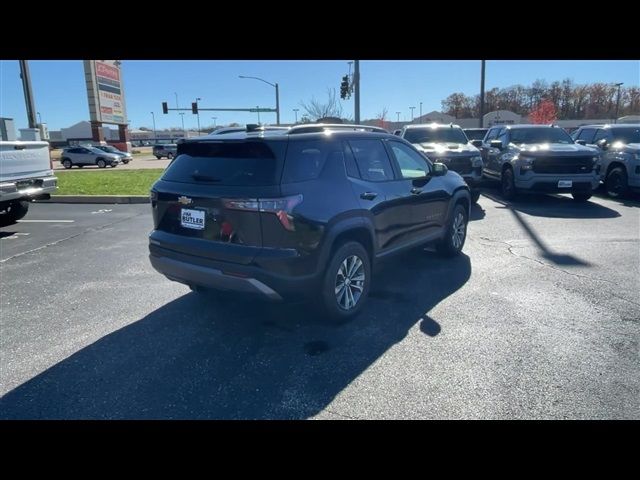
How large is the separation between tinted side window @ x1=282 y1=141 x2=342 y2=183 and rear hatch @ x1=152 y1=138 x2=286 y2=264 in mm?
84

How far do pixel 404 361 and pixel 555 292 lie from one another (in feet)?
8.13

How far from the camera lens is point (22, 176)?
8188 millimetres

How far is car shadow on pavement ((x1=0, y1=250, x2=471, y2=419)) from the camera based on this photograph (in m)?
2.82

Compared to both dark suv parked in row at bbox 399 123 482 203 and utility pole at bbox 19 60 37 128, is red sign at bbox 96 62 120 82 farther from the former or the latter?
dark suv parked in row at bbox 399 123 482 203

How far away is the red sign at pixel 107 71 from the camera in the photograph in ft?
124

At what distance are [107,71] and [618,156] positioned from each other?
4194 centimetres

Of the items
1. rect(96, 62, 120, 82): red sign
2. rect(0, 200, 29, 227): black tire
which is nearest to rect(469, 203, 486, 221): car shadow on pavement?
rect(0, 200, 29, 227): black tire

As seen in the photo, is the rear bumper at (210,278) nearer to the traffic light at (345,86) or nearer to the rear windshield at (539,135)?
the rear windshield at (539,135)

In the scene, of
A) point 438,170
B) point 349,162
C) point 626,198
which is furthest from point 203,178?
point 626,198

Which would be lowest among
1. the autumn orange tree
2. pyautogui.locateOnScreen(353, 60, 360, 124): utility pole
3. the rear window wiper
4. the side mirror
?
the side mirror
